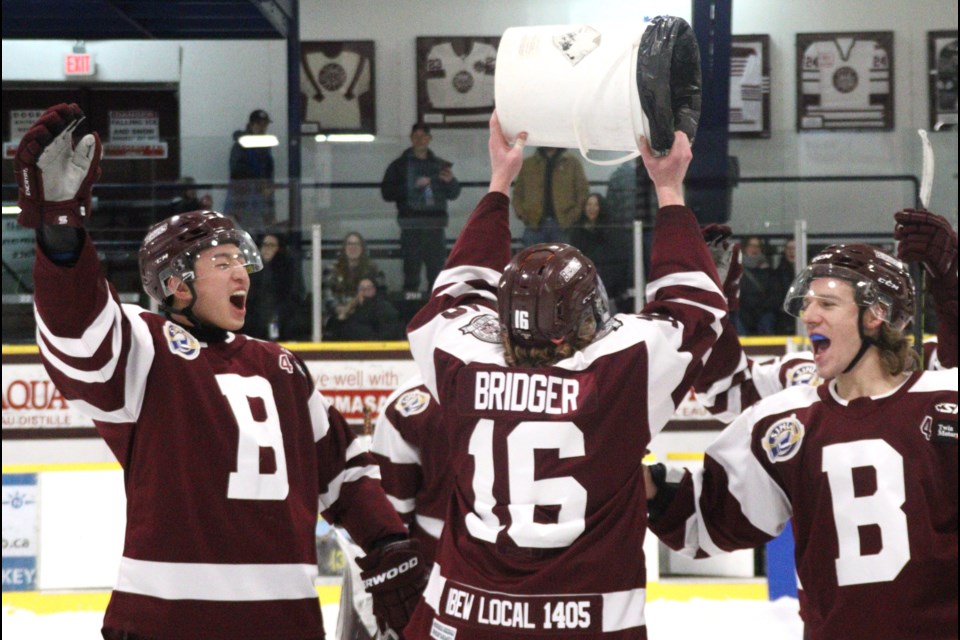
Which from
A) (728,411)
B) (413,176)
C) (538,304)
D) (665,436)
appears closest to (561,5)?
(413,176)

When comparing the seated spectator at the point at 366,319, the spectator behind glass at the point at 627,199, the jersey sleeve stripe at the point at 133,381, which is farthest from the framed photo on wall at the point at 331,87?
the jersey sleeve stripe at the point at 133,381

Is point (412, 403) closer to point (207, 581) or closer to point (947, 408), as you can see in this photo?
point (207, 581)

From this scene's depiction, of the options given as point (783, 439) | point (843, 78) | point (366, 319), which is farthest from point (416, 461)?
point (843, 78)

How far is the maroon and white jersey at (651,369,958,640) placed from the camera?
2.32 m

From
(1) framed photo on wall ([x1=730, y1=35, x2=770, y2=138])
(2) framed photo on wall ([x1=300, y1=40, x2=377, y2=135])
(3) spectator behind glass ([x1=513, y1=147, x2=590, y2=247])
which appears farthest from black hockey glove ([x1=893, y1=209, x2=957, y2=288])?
(2) framed photo on wall ([x1=300, y1=40, x2=377, y2=135])

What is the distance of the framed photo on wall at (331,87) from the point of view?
1137cm

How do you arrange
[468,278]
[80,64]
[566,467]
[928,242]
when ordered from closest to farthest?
[566,467], [468,278], [928,242], [80,64]

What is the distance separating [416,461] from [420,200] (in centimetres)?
412

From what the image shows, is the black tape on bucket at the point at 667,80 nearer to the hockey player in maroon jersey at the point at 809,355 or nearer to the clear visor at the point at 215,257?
the hockey player in maroon jersey at the point at 809,355

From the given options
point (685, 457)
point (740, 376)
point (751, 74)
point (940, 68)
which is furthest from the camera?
point (751, 74)

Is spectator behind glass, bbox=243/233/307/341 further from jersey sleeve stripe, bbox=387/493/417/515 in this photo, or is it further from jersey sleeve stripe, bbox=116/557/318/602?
jersey sleeve stripe, bbox=116/557/318/602

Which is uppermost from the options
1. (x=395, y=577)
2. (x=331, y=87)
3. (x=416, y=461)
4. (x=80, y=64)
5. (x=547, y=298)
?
(x=80, y=64)

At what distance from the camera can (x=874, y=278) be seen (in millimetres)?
2520

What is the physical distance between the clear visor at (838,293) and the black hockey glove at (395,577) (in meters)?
0.97
